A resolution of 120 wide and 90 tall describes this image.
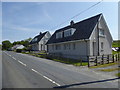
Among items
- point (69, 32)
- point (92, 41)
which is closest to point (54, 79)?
point (92, 41)

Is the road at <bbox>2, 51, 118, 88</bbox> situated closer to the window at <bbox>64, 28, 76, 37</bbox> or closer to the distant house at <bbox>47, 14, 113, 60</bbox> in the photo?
the distant house at <bbox>47, 14, 113, 60</bbox>

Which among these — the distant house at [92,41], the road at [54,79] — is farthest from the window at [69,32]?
the road at [54,79]

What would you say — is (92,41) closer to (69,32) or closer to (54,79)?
(69,32)

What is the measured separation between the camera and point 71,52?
24547 millimetres

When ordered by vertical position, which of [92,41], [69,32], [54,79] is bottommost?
[54,79]

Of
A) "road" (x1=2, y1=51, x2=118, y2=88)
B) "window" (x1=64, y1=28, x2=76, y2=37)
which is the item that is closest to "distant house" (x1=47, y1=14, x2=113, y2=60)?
"window" (x1=64, y1=28, x2=76, y2=37)

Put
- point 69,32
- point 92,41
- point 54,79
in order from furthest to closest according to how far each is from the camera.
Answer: point 69,32 < point 92,41 < point 54,79

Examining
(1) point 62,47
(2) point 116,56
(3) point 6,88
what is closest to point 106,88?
(3) point 6,88

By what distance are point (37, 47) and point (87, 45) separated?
120 ft

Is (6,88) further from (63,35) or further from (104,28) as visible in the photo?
(63,35)

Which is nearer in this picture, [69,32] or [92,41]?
[92,41]

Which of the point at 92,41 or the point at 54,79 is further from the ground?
Result: the point at 92,41

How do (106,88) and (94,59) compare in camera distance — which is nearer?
(106,88)

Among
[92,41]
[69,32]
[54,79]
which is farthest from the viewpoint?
[69,32]
